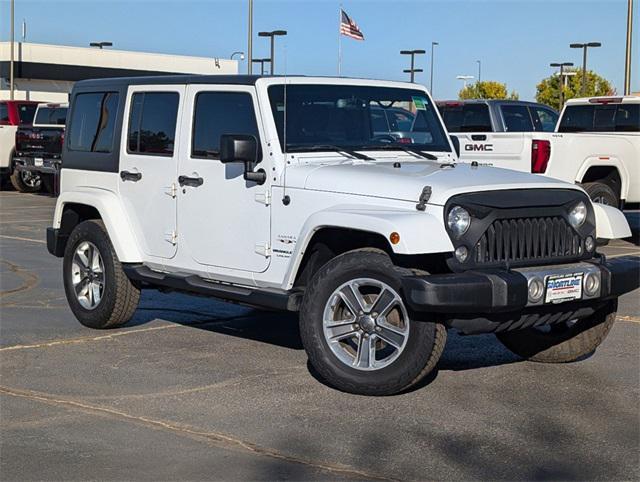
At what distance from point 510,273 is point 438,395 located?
933mm

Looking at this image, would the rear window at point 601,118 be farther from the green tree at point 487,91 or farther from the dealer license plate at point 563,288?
the green tree at point 487,91

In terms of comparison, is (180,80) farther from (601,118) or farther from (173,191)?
Answer: (601,118)

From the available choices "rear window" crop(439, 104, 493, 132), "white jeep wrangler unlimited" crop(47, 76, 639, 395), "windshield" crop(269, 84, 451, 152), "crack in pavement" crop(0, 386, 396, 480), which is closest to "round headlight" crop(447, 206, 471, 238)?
"white jeep wrangler unlimited" crop(47, 76, 639, 395)

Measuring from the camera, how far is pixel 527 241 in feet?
21.6

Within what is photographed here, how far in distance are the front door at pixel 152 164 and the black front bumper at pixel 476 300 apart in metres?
2.59

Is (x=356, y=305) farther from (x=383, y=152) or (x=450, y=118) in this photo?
(x=450, y=118)

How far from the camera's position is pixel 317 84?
777 cm

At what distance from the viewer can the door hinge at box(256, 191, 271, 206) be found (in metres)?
7.24

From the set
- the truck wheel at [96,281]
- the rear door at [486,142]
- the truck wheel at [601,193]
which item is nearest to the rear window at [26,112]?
the rear door at [486,142]

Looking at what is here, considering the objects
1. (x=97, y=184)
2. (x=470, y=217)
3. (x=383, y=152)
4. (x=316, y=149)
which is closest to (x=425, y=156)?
(x=383, y=152)

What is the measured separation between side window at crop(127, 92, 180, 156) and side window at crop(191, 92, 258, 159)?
26cm

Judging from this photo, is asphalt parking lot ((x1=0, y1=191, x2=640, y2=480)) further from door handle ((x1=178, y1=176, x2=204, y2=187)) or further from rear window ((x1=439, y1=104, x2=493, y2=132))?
rear window ((x1=439, y1=104, x2=493, y2=132))

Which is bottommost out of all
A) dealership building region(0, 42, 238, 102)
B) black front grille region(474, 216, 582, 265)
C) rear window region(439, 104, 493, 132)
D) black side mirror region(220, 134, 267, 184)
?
black front grille region(474, 216, 582, 265)

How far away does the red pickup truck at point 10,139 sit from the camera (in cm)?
2530
